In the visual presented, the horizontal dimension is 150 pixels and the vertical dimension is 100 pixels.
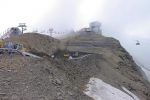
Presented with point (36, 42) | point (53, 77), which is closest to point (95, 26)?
point (36, 42)

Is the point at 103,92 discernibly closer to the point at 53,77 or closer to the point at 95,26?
the point at 53,77

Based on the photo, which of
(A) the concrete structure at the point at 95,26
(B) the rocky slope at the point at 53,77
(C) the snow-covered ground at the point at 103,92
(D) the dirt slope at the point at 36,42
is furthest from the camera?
→ (A) the concrete structure at the point at 95,26

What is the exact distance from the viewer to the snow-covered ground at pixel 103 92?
43094mm

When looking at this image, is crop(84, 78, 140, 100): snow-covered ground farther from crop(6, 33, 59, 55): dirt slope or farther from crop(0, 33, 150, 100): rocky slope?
crop(6, 33, 59, 55): dirt slope

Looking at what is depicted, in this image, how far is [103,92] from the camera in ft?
150

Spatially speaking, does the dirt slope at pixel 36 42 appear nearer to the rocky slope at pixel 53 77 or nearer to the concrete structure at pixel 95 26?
the rocky slope at pixel 53 77

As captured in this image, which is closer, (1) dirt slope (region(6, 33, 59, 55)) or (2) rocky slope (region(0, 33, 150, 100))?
(2) rocky slope (region(0, 33, 150, 100))

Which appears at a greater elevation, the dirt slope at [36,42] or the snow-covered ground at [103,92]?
the dirt slope at [36,42]

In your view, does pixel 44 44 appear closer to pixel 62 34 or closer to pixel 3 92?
pixel 3 92

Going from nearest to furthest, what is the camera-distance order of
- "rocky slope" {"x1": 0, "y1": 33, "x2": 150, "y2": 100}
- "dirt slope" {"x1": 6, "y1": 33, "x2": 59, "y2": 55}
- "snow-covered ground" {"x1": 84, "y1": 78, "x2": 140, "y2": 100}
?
"rocky slope" {"x1": 0, "y1": 33, "x2": 150, "y2": 100}
"snow-covered ground" {"x1": 84, "y1": 78, "x2": 140, "y2": 100}
"dirt slope" {"x1": 6, "y1": 33, "x2": 59, "y2": 55}

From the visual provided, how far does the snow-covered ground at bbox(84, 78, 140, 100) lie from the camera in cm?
4309

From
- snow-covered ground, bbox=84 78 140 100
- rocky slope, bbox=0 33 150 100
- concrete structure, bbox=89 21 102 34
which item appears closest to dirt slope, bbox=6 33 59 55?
rocky slope, bbox=0 33 150 100

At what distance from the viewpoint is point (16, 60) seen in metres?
39.1

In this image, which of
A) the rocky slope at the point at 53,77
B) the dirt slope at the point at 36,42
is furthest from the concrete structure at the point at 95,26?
the rocky slope at the point at 53,77
